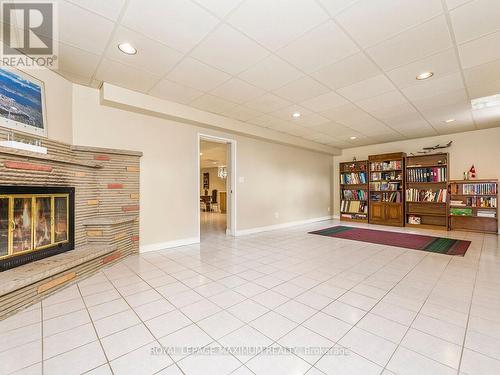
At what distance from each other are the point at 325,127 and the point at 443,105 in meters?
2.17

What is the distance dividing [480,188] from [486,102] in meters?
2.63

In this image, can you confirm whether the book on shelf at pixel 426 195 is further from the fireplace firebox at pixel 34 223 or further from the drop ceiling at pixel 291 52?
the fireplace firebox at pixel 34 223

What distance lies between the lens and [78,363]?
142 centimetres

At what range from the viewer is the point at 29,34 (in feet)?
7.51

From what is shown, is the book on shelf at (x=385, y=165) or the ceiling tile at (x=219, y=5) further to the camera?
the book on shelf at (x=385, y=165)

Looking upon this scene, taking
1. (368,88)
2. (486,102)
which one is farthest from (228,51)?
(486,102)

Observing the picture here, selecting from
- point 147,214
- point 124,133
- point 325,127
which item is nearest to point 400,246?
point 325,127

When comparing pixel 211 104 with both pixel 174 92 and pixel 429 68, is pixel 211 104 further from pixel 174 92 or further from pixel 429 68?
pixel 429 68

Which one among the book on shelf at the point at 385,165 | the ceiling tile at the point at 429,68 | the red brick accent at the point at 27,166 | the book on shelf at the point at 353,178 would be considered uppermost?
the ceiling tile at the point at 429,68

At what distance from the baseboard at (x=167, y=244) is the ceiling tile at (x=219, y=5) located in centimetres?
355

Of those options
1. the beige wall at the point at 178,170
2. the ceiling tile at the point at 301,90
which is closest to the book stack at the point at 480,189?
the beige wall at the point at 178,170

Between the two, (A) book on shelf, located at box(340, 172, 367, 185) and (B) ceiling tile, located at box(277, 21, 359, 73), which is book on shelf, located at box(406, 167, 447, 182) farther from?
(B) ceiling tile, located at box(277, 21, 359, 73)

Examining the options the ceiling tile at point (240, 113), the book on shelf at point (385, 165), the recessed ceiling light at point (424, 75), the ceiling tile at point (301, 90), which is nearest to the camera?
the recessed ceiling light at point (424, 75)

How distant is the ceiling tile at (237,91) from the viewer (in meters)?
3.27
